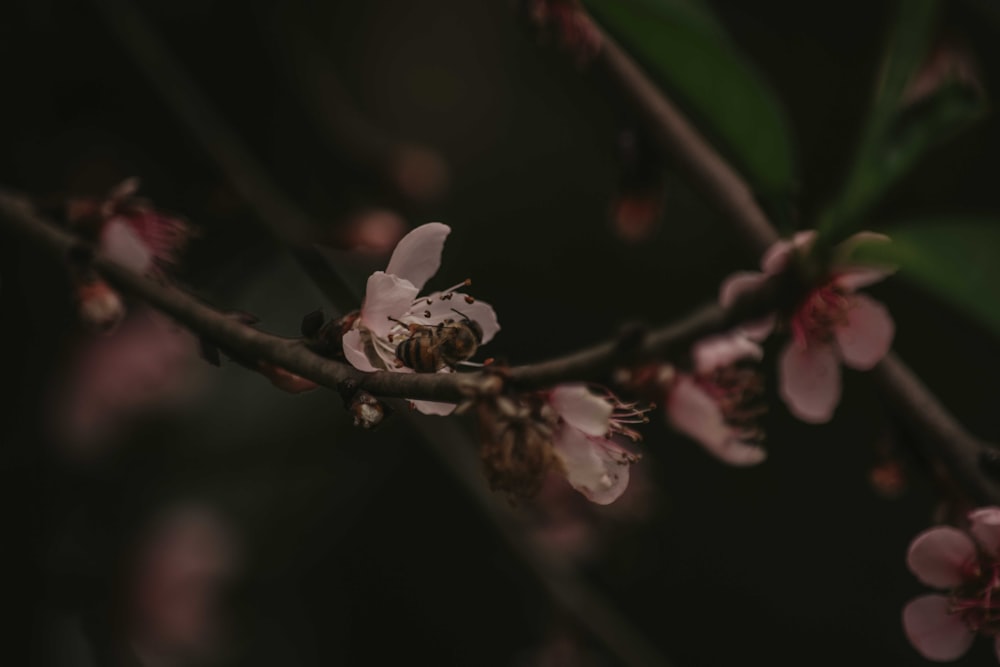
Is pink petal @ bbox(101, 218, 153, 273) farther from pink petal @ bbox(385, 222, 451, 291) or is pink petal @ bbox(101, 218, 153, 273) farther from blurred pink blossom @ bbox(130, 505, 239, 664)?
blurred pink blossom @ bbox(130, 505, 239, 664)

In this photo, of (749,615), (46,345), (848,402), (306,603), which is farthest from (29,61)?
(749,615)

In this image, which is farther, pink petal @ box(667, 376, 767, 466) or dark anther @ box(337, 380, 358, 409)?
pink petal @ box(667, 376, 767, 466)

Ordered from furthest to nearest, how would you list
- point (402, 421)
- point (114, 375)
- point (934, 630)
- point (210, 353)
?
point (114, 375) < point (402, 421) < point (934, 630) < point (210, 353)

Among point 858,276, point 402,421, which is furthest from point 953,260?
point 402,421

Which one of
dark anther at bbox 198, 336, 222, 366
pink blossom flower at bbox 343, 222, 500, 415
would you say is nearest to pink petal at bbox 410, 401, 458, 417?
pink blossom flower at bbox 343, 222, 500, 415

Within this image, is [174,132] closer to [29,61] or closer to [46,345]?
[29,61]

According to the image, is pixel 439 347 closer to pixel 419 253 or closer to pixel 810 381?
pixel 419 253

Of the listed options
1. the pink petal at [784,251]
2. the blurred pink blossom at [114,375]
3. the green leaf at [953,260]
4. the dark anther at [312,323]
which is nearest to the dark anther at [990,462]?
the green leaf at [953,260]
